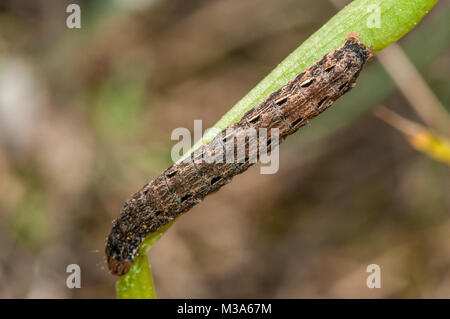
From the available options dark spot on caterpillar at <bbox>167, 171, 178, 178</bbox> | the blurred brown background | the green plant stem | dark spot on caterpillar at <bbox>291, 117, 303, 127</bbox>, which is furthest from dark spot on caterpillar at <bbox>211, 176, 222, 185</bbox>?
the blurred brown background

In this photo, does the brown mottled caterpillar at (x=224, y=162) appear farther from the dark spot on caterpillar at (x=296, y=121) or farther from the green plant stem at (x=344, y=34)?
the green plant stem at (x=344, y=34)

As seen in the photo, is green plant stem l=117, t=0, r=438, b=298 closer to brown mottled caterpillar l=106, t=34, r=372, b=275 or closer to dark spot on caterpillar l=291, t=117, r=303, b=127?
brown mottled caterpillar l=106, t=34, r=372, b=275

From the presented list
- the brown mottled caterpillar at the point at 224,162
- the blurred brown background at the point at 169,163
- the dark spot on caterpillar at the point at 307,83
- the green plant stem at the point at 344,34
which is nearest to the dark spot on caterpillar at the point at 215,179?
the brown mottled caterpillar at the point at 224,162

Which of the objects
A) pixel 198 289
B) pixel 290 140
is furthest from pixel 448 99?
pixel 198 289

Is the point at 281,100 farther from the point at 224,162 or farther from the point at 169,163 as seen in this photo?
the point at 169,163

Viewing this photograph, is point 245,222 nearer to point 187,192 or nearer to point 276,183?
point 276,183

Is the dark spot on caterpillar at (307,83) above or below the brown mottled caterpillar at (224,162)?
above
